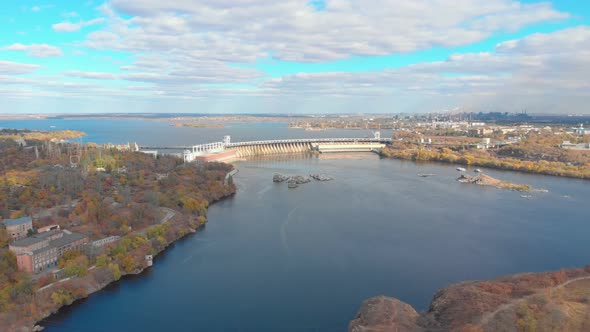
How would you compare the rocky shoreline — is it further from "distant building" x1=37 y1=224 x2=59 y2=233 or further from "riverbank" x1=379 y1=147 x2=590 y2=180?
"riverbank" x1=379 y1=147 x2=590 y2=180

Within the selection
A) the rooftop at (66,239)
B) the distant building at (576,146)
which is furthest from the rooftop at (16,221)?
the distant building at (576,146)

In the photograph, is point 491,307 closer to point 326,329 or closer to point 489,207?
point 326,329

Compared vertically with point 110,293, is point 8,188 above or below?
above

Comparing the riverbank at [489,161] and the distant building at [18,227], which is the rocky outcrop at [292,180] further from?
the riverbank at [489,161]

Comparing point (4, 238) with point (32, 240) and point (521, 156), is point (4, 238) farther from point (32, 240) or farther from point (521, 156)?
point (521, 156)

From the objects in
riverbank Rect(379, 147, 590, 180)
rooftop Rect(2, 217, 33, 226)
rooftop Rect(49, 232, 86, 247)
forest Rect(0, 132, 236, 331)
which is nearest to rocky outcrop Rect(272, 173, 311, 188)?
forest Rect(0, 132, 236, 331)

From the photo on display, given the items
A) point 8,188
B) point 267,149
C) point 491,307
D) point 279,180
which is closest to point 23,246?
point 8,188

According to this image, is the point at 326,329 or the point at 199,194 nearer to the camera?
the point at 326,329
